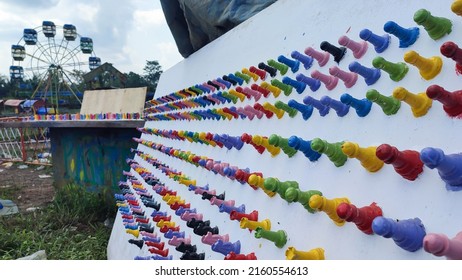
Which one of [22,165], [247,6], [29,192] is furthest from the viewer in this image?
[22,165]

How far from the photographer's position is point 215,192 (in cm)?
169

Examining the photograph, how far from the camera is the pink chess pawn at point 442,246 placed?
2.08 ft

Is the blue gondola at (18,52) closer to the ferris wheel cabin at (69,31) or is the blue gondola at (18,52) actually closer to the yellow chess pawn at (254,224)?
the ferris wheel cabin at (69,31)

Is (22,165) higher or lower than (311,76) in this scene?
lower

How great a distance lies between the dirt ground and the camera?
7547mm

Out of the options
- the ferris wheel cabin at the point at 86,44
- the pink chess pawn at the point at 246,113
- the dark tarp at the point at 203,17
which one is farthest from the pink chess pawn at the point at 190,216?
the ferris wheel cabin at the point at 86,44

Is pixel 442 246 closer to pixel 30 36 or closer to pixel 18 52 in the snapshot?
pixel 30 36

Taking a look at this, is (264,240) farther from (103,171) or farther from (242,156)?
(103,171)

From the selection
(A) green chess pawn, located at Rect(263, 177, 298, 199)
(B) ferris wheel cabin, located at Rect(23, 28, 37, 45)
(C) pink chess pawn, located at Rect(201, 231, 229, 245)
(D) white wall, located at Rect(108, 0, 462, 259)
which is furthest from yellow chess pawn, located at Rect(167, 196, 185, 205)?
(B) ferris wheel cabin, located at Rect(23, 28, 37, 45)

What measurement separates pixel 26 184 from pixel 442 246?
33.4ft

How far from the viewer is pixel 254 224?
47.8 inches

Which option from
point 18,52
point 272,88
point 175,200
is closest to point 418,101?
point 272,88

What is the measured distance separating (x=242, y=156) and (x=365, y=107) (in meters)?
0.70
